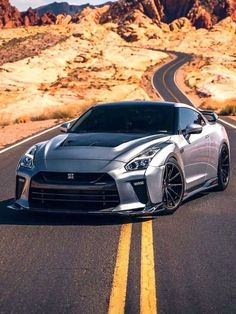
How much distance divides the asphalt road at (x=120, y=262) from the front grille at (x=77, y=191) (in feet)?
0.82

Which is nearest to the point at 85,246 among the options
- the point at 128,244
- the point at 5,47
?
the point at 128,244

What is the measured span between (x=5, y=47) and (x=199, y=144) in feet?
313

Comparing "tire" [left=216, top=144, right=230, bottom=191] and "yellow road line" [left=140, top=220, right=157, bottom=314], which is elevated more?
"yellow road line" [left=140, top=220, right=157, bottom=314]

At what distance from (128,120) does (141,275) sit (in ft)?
12.4

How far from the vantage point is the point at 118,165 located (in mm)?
7500

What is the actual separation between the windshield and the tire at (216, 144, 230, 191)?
5.04ft

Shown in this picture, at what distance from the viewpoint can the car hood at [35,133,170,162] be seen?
25.1 ft

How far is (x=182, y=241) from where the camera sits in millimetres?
6781

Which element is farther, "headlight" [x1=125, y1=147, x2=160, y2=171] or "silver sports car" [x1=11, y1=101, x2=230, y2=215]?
"headlight" [x1=125, y1=147, x2=160, y2=171]

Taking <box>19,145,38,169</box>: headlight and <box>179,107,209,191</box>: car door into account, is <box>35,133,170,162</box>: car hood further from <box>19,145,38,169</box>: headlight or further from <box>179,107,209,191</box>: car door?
<box>179,107,209,191</box>: car door

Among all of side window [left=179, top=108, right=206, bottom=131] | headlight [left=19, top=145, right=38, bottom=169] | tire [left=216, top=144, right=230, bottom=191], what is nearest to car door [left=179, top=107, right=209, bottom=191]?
side window [left=179, top=108, right=206, bottom=131]

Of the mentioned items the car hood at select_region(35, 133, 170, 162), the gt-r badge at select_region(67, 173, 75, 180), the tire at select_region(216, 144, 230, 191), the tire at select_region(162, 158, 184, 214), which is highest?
the car hood at select_region(35, 133, 170, 162)

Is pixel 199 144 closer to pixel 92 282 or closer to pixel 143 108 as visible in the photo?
pixel 143 108

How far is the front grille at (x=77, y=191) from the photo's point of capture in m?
7.42
